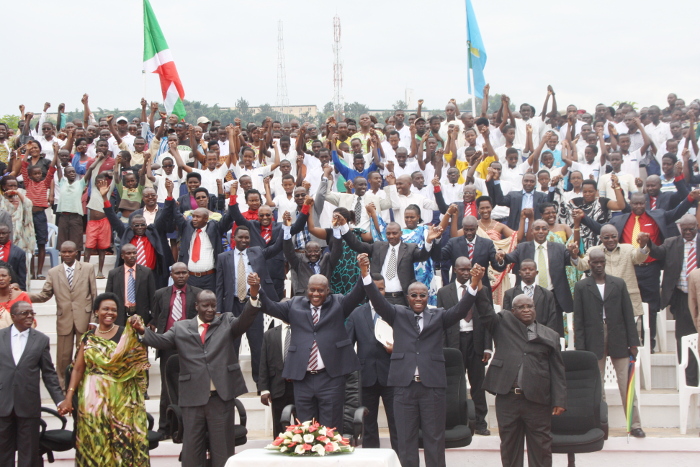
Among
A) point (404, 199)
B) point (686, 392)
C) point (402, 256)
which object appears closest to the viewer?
point (686, 392)

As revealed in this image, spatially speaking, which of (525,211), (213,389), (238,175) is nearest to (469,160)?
(525,211)

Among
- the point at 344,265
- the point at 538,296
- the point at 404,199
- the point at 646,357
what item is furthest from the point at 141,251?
the point at 646,357

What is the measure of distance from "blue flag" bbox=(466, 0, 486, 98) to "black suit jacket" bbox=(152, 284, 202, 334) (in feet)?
35.8

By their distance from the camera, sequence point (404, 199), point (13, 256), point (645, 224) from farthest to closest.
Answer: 1. point (404, 199)
2. point (645, 224)
3. point (13, 256)

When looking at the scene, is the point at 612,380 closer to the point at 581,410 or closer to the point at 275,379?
the point at 581,410

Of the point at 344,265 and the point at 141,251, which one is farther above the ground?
the point at 141,251

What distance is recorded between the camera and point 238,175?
14727 mm

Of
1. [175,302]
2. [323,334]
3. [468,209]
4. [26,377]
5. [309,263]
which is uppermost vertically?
[468,209]

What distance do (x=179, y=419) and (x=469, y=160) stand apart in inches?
304

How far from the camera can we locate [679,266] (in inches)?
438

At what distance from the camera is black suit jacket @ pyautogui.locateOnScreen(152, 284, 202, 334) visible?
10367 millimetres

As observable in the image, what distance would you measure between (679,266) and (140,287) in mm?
7101

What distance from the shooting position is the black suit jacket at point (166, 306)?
1037 cm

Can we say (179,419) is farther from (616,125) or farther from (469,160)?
(616,125)
